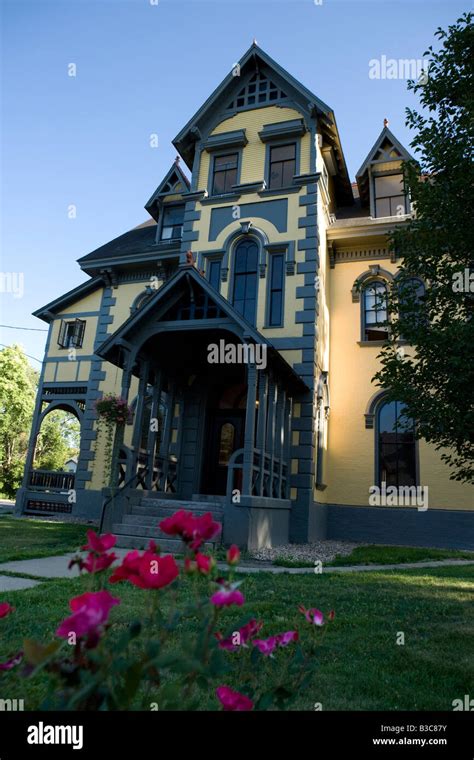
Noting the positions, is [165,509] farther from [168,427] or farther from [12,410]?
[12,410]

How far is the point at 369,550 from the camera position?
37.5ft

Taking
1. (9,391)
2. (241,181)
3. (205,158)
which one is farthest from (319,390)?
(9,391)

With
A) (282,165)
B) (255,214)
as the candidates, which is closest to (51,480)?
(255,214)

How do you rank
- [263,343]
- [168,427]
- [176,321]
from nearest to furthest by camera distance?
[263,343] < [176,321] < [168,427]

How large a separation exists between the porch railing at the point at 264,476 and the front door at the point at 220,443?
878mm

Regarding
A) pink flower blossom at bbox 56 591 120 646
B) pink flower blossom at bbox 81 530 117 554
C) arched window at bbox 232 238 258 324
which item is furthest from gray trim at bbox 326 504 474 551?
pink flower blossom at bbox 56 591 120 646

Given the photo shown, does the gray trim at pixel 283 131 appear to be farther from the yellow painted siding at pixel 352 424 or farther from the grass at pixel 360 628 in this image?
the grass at pixel 360 628

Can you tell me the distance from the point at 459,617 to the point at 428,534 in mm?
9050

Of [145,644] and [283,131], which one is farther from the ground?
[283,131]

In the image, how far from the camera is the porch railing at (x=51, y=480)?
54.7ft

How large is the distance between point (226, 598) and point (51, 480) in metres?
17.3

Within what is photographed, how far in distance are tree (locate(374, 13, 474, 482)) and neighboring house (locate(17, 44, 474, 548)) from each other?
4143mm

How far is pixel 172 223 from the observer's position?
18234 millimetres
